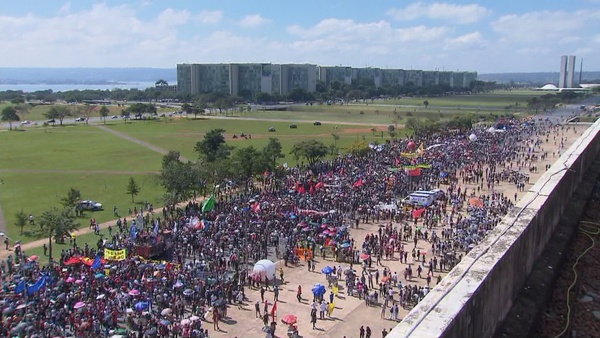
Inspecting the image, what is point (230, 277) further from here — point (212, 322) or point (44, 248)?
point (44, 248)

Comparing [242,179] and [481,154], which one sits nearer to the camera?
[242,179]

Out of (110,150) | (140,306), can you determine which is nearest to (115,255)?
(140,306)

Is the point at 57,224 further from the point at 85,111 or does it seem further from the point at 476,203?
the point at 85,111

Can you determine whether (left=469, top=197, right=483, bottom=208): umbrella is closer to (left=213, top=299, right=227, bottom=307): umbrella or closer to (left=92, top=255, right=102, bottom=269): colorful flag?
(left=213, top=299, right=227, bottom=307): umbrella

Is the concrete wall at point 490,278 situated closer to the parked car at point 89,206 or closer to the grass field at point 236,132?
the parked car at point 89,206

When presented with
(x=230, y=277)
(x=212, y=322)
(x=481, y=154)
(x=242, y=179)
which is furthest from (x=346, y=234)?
(x=481, y=154)

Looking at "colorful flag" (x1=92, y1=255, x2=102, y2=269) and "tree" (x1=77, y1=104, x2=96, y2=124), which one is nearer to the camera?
"colorful flag" (x1=92, y1=255, x2=102, y2=269)

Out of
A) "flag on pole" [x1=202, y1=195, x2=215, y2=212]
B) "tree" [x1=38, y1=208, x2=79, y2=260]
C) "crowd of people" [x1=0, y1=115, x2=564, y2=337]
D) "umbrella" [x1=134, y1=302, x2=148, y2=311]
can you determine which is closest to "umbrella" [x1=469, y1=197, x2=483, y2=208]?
"crowd of people" [x1=0, y1=115, x2=564, y2=337]
